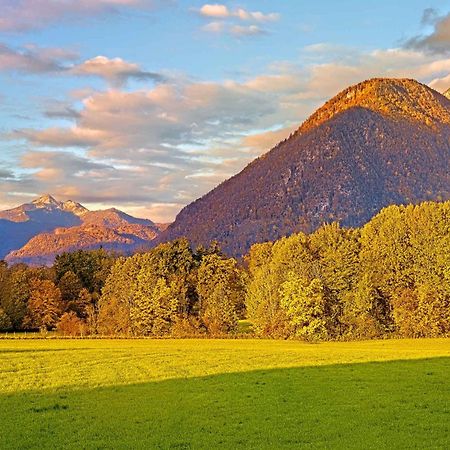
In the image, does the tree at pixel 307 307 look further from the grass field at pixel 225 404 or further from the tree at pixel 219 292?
the grass field at pixel 225 404

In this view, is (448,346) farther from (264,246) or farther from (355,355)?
(264,246)

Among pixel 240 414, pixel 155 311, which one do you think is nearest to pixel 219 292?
pixel 155 311

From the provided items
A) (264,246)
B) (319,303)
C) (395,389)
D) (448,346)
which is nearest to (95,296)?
(264,246)

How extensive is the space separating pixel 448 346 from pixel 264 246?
83421 millimetres

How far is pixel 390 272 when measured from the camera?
108m

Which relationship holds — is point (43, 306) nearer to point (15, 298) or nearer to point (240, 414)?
point (15, 298)

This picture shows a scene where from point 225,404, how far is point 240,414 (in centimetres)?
A: 294

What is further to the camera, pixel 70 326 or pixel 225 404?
pixel 70 326

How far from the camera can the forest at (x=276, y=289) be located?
10506 cm

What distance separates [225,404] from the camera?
34.3 m

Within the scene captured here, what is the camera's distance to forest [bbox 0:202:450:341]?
345 ft

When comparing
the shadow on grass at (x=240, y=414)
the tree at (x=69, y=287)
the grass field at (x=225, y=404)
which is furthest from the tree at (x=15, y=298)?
the shadow on grass at (x=240, y=414)

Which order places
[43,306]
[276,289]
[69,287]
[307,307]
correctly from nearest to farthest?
[307,307] < [276,289] < [43,306] < [69,287]

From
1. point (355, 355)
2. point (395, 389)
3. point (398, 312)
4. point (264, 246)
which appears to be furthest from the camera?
point (264, 246)
